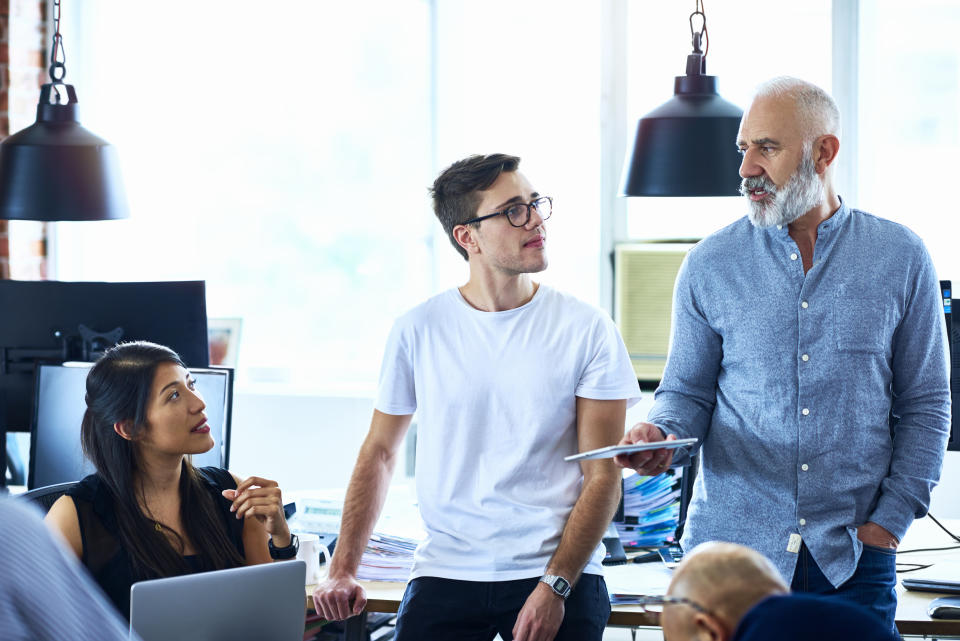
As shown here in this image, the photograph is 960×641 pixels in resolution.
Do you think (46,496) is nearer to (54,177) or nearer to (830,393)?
(54,177)

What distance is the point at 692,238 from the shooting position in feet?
14.0

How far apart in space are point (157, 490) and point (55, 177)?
1.03 m

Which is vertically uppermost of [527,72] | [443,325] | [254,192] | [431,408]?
[527,72]

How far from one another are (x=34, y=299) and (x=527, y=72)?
92.7 inches

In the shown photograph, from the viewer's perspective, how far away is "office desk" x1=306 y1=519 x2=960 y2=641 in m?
1.94

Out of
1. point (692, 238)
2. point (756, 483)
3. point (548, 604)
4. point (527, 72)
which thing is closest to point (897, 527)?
point (756, 483)

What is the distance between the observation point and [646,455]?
1839 mm

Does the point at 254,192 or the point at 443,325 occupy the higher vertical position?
the point at 254,192

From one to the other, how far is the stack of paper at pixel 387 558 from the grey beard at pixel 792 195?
1.06 meters

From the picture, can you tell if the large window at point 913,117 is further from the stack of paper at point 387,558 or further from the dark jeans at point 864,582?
the stack of paper at point 387,558

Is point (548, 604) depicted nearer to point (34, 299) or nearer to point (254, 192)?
point (34, 299)

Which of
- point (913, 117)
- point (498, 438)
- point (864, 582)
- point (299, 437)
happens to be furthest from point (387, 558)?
point (913, 117)

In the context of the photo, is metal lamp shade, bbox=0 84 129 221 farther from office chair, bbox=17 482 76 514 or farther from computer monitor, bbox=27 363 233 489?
office chair, bbox=17 482 76 514

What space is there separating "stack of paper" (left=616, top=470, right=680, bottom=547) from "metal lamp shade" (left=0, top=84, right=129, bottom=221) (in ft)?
5.01
